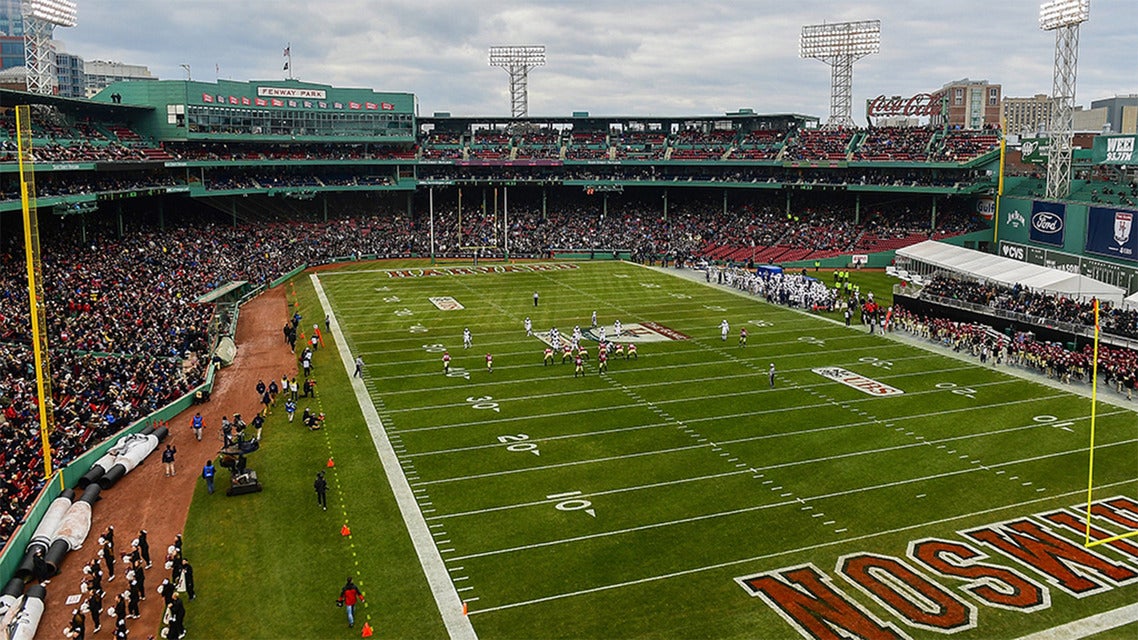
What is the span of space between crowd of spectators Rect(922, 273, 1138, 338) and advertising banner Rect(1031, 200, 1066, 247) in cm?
1259

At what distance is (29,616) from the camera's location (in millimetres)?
15086

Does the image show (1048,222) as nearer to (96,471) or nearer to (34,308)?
(96,471)

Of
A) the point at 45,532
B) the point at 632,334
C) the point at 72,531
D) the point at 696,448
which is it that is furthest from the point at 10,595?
the point at 632,334

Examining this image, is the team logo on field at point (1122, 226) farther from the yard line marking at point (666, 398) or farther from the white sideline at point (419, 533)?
the white sideline at point (419, 533)

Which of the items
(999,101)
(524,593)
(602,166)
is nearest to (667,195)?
(602,166)

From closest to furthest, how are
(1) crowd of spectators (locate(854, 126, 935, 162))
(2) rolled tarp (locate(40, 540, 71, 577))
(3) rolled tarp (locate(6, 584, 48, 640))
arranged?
(3) rolled tarp (locate(6, 584, 48, 640))
(2) rolled tarp (locate(40, 540, 71, 577))
(1) crowd of spectators (locate(854, 126, 935, 162))

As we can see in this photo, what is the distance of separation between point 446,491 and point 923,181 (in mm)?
56417

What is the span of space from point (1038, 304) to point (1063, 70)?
798 inches

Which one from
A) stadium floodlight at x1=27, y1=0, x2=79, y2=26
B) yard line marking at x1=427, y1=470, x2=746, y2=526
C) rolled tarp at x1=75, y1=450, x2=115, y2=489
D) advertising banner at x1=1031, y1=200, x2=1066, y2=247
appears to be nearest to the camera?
yard line marking at x1=427, y1=470, x2=746, y2=526

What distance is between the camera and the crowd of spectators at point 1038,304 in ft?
108

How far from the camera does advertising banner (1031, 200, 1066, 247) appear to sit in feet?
166

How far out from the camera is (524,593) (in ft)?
52.9

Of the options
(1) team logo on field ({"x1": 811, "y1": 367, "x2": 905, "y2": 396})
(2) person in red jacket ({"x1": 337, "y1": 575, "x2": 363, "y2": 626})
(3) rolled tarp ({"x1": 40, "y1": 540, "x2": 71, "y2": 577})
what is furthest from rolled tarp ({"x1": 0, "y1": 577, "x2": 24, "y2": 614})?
(1) team logo on field ({"x1": 811, "y1": 367, "x2": 905, "y2": 396})

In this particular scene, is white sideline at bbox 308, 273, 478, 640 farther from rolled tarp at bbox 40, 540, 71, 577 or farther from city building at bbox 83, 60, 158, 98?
city building at bbox 83, 60, 158, 98
